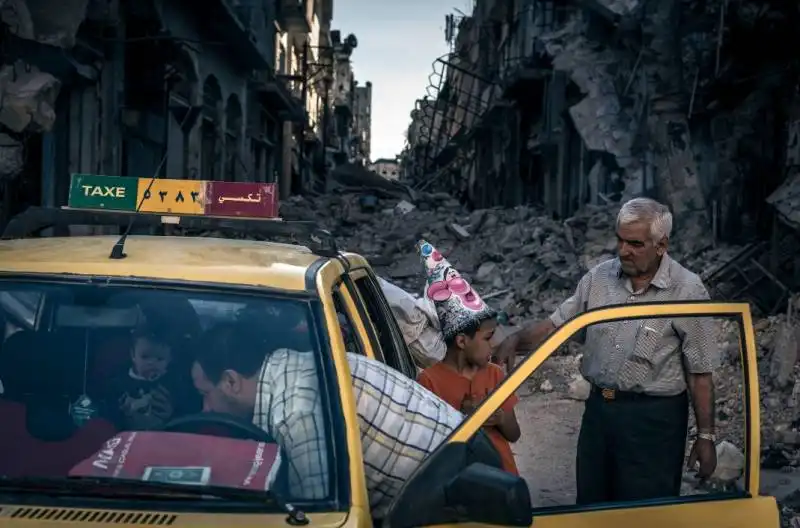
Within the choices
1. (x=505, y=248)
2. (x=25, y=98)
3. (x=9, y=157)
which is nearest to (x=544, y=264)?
(x=505, y=248)

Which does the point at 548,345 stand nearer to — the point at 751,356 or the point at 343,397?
the point at 343,397

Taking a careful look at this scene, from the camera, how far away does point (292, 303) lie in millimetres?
2682

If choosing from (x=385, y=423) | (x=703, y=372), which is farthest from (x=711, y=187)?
(x=385, y=423)

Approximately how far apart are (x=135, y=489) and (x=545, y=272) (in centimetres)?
1602

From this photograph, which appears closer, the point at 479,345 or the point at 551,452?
the point at 479,345

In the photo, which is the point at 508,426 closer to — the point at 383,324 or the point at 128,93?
the point at 383,324

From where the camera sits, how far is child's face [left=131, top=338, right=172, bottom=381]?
2693 mm

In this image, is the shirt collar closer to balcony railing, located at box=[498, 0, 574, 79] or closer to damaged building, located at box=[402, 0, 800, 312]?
damaged building, located at box=[402, 0, 800, 312]

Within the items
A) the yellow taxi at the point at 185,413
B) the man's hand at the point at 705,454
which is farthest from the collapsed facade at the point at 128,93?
the man's hand at the point at 705,454

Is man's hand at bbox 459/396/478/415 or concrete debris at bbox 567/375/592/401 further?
concrete debris at bbox 567/375/592/401

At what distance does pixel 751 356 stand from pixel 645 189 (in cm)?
1833

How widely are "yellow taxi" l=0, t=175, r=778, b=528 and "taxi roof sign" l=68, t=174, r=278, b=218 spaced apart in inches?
17.5

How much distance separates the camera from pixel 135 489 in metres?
2.32

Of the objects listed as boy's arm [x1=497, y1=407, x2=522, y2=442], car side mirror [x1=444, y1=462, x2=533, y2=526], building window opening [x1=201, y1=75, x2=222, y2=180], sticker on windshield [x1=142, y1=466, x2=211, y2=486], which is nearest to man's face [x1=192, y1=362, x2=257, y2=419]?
sticker on windshield [x1=142, y1=466, x2=211, y2=486]
